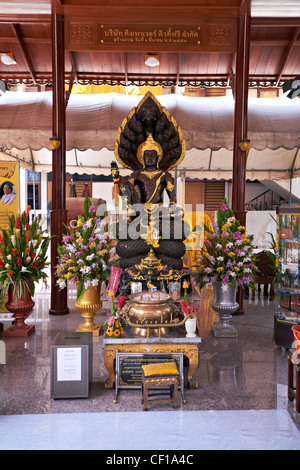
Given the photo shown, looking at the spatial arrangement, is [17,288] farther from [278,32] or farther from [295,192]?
[295,192]

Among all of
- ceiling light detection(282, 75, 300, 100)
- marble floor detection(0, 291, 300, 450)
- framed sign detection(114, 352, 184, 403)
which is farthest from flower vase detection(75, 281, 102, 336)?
ceiling light detection(282, 75, 300, 100)

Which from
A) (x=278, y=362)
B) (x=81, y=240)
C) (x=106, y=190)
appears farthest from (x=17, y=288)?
(x=106, y=190)

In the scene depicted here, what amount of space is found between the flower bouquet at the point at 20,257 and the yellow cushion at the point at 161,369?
2.15 meters

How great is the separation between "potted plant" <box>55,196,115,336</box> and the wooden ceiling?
3059 millimetres

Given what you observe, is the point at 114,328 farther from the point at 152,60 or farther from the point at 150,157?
the point at 152,60

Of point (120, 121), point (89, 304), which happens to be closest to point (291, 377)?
point (89, 304)

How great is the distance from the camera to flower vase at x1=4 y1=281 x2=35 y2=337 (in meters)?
4.62

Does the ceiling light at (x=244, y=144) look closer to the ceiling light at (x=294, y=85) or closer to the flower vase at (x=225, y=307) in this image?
the ceiling light at (x=294, y=85)

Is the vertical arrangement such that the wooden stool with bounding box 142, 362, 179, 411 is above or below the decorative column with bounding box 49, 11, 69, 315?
below

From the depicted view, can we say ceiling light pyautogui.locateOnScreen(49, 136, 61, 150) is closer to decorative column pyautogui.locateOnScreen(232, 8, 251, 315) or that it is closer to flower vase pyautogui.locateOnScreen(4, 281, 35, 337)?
flower vase pyautogui.locateOnScreen(4, 281, 35, 337)

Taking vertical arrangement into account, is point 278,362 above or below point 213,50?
below

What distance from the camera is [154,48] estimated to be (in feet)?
19.7

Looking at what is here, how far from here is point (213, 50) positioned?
5.98 metres
